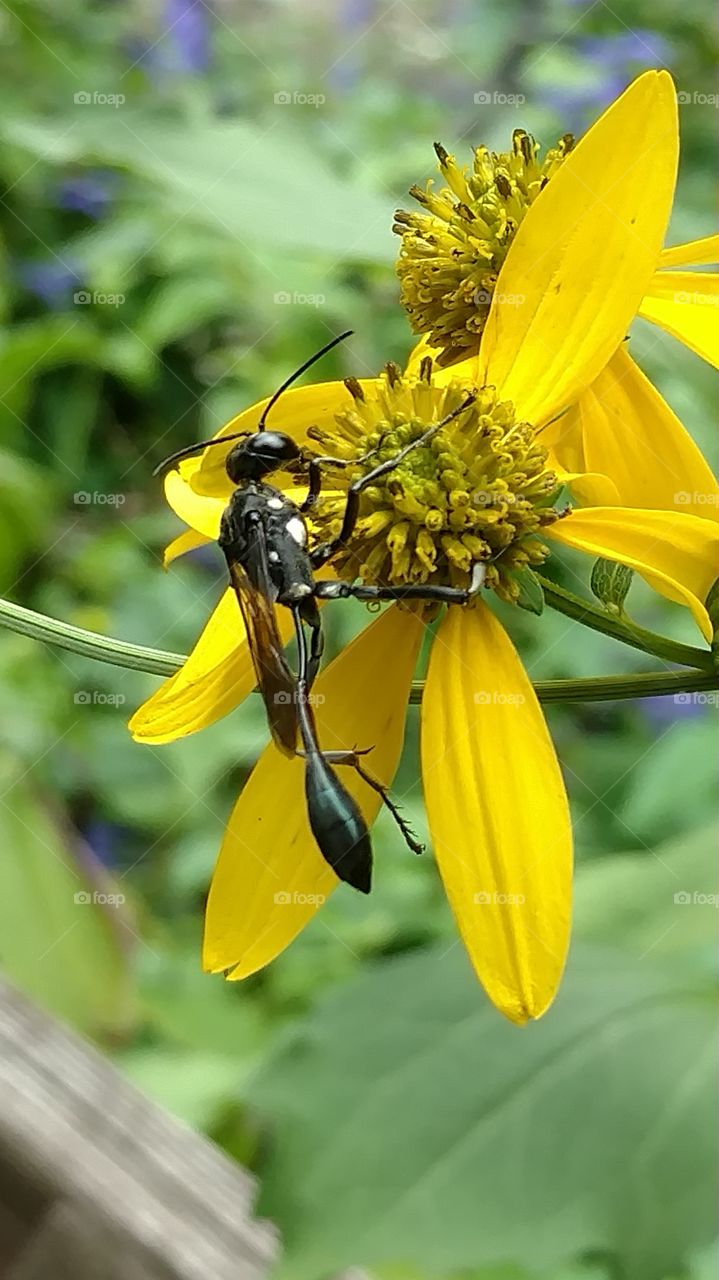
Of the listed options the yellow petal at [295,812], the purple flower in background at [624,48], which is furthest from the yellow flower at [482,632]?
the purple flower in background at [624,48]

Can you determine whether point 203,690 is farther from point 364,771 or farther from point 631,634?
point 631,634

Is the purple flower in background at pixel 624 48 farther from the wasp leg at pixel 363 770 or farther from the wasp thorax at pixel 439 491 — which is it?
the wasp leg at pixel 363 770

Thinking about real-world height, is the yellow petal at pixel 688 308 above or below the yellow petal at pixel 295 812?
above

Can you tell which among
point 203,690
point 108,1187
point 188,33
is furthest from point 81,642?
point 188,33

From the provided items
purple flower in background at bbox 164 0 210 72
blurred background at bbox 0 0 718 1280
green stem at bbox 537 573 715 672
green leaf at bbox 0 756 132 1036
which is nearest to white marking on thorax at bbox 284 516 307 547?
green stem at bbox 537 573 715 672

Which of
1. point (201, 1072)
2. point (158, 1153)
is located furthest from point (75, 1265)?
point (201, 1072)

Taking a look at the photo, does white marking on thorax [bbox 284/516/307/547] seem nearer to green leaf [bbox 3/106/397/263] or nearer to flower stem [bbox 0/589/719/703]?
flower stem [bbox 0/589/719/703]
